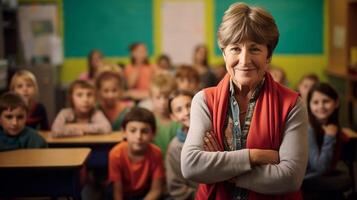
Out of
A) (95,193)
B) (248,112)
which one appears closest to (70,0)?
(95,193)

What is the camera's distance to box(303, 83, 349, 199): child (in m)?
3.32

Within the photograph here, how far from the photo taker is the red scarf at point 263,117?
1803mm

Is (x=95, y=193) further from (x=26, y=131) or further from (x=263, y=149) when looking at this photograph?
(x=263, y=149)

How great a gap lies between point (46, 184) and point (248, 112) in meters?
1.59

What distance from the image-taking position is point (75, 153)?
127 inches

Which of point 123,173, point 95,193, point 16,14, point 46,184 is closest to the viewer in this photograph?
point 46,184

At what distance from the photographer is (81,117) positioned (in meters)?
4.08

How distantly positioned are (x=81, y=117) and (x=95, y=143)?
383 mm

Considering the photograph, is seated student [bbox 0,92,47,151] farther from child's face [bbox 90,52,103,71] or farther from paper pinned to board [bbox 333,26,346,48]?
paper pinned to board [bbox 333,26,346,48]

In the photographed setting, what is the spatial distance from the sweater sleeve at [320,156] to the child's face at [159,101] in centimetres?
115

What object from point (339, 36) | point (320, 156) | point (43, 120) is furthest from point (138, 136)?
point (339, 36)

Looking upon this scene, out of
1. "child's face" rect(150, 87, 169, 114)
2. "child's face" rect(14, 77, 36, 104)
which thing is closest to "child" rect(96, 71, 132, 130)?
"child's face" rect(150, 87, 169, 114)

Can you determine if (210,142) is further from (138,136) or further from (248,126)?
(138,136)

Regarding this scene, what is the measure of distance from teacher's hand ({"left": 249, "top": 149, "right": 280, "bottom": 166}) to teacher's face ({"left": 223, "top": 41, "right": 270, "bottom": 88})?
0.22 metres
